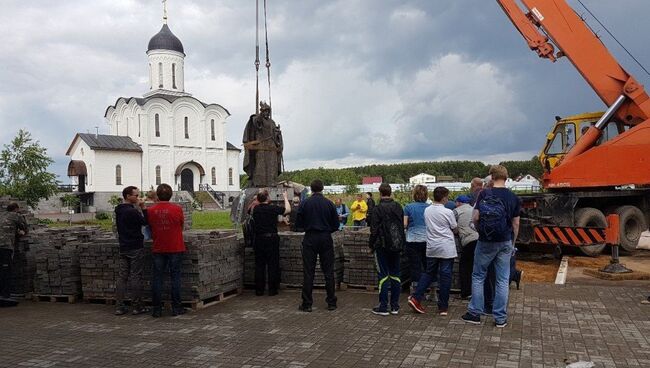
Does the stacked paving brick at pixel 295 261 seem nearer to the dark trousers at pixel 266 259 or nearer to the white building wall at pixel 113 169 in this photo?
the dark trousers at pixel 266 259

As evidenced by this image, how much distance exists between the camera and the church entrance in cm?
5688

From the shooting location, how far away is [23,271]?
9156mm

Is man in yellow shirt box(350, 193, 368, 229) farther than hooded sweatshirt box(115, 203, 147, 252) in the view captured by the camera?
Yes

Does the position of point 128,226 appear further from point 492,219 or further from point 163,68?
point 163,68

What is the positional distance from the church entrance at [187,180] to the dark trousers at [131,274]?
Answer: 165 ft

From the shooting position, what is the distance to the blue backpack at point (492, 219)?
6520 mm

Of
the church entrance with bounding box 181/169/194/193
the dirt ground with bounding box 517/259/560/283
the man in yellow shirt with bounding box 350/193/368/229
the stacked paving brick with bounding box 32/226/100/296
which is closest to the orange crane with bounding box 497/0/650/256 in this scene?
the dirt ground with bounding box 517/259/560/283

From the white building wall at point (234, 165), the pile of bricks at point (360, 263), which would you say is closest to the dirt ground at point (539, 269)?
the pile of bricks at point (360, 263)

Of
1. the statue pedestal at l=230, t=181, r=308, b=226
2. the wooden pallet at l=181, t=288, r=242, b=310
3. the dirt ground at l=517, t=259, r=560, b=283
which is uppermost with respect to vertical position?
the statue pedestal at l=230, t=181, r=308, b=226

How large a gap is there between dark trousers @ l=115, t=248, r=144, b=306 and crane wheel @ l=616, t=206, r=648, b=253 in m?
11.6

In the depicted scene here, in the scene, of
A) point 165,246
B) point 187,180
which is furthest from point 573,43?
point 187,180

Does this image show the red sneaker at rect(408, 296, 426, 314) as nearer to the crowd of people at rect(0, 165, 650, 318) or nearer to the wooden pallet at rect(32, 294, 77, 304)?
the crowd of people at rect(0, 165, 650, 318)

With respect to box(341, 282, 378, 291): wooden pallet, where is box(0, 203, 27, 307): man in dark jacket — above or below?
above

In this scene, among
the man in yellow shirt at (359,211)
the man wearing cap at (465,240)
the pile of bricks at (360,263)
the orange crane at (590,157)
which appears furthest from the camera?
the man in yellow shirt at (359,211)
